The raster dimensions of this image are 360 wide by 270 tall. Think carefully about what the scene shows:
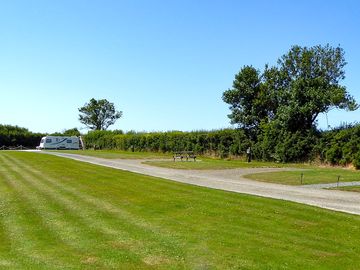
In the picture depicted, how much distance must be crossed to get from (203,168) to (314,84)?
42.1 feet

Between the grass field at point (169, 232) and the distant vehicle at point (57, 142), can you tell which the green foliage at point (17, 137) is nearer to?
the distant vehicle at point (57, 142)

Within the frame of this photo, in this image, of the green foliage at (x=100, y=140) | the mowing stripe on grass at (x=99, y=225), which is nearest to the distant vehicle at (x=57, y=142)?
the green foliage at (x=100, y=140)

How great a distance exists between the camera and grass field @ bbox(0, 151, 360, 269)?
24.3 ft

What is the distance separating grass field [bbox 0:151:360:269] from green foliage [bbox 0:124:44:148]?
7447 cm

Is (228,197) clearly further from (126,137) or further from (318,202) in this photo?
(126,137)

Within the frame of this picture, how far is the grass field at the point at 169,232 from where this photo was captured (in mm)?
7406

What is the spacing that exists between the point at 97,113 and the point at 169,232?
94.9 m

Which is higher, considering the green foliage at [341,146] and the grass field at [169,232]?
the green foliage at [341,146]

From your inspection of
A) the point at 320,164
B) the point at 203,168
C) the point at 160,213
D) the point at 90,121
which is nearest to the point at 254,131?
the point at 320,164

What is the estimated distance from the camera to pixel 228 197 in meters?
14.0

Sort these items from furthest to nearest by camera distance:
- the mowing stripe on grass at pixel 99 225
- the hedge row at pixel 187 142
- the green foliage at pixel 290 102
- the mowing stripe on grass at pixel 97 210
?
the hedge row at pixel 187 142
the green foliage at pixel 290 102
the mowing stripe on grass at pixel 97 210
the mowing stripe on grass at pixel 99 225

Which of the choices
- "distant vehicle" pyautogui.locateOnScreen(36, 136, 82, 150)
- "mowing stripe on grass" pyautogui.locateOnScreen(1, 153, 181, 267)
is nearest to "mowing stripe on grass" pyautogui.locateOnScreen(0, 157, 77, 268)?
"mowing stripe on grass" pyautogui.locateOnScreen(1, 153, 181, 267)

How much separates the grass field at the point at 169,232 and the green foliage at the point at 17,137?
74467mm

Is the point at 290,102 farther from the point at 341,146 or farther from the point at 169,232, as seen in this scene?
the point at 169,232
